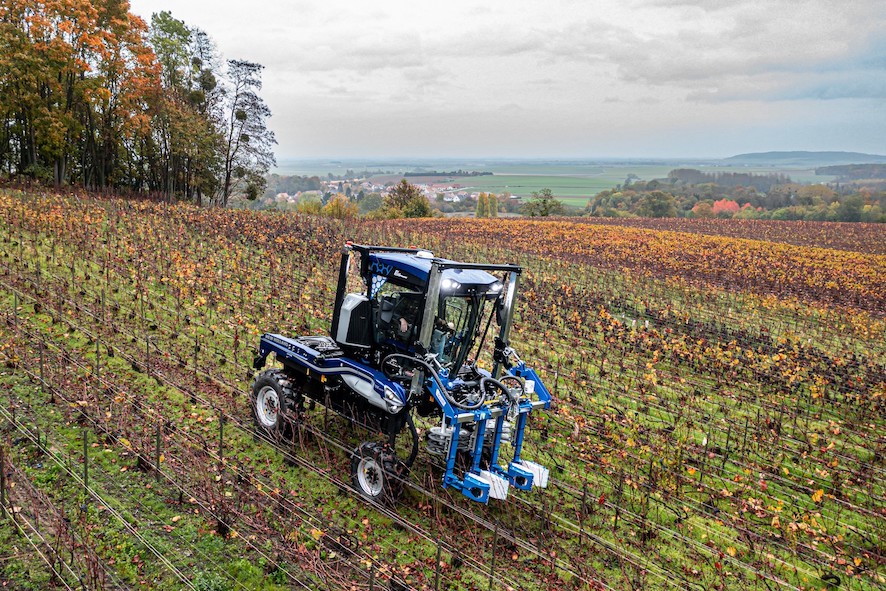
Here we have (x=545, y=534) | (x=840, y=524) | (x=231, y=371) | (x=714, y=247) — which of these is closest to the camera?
(x=545, y=534)

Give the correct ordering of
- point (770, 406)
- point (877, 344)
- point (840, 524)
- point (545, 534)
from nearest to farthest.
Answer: point (545, 534) < point (840, 524) < point (770, 406) < point (877, 344)

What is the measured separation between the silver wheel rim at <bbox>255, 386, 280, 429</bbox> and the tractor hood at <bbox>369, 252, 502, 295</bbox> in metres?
2.46

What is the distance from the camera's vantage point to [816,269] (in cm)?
3083

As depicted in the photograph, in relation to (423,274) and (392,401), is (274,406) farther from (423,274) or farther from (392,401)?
(423,274)

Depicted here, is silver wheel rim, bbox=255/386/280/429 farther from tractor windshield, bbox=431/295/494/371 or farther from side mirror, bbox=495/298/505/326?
side mirror, bbox=495/298/505/326

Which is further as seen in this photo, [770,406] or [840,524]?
[770,406]

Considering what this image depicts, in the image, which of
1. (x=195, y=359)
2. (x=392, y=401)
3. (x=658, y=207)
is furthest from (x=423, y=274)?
(x=658, y=207)

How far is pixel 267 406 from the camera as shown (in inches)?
358

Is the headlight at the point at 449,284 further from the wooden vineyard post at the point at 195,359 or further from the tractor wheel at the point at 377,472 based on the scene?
the wooden vineyard post at the point at 195,359

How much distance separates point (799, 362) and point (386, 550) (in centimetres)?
1172

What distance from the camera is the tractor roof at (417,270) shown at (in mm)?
7410

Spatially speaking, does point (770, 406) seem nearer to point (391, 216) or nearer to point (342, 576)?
point (342, 576)

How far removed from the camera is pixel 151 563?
5.98 metres

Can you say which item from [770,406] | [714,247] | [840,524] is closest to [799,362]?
[770,406]
